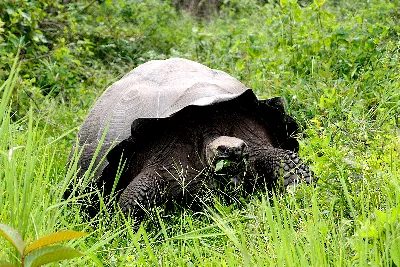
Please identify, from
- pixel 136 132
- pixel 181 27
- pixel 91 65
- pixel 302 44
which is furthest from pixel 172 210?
pixel 181 27

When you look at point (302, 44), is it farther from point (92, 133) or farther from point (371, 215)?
point (371, 215)

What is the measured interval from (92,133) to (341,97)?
4.47 ft

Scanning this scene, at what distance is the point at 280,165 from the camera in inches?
125

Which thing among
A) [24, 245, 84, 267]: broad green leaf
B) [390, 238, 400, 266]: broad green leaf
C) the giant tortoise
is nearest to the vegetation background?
[390, 238, 400, 266]: broad green leaf

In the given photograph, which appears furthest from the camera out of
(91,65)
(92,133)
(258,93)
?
(91,65)

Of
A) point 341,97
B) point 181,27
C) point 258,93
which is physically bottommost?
point 181,27

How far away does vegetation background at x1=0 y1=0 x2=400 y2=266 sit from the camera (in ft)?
6.13

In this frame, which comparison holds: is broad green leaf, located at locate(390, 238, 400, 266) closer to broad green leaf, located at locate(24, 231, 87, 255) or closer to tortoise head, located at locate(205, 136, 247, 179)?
broad green leaf, located at locate(24, 231, 87, 255)

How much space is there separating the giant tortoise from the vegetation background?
125 millimetres

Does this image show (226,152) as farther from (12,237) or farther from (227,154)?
(12,237)

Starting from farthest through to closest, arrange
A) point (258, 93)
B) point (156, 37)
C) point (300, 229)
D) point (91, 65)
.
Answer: point (156, 37)
point (91, 65)
point (258, 93)
point (300, 229)

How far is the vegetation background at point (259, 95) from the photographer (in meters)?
1.87

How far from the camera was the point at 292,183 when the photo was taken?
3090 mm

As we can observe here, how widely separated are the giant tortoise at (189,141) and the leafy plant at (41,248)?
1.68 metres
